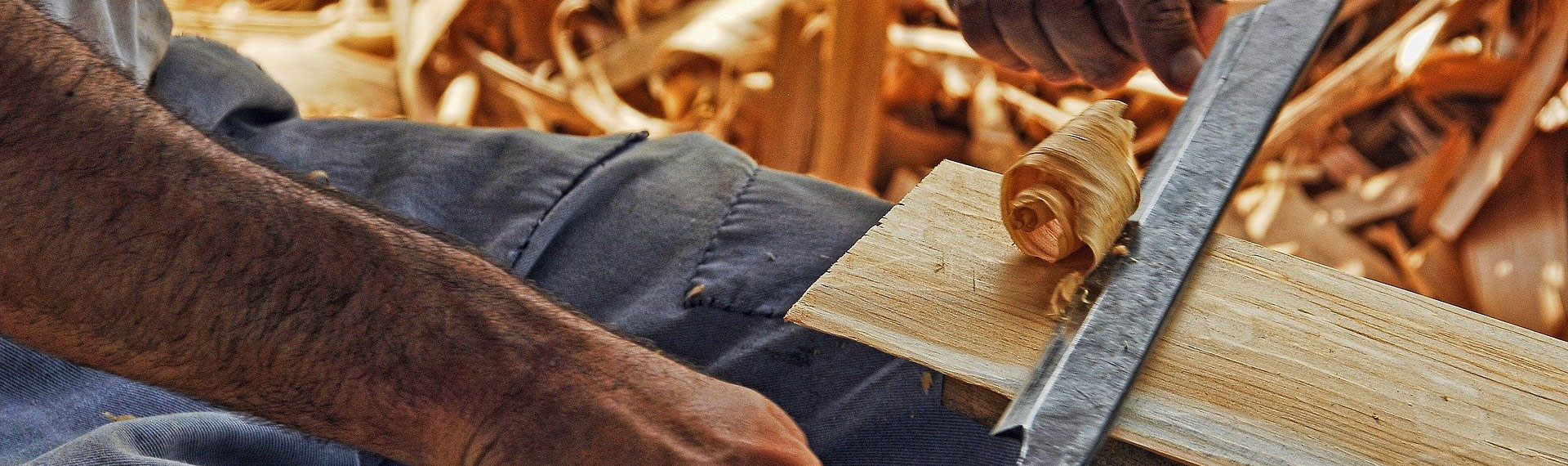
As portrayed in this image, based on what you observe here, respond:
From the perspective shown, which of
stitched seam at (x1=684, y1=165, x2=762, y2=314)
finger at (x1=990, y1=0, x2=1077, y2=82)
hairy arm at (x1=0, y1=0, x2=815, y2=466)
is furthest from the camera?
finger at (x1=990, y1=0, x2=1077, y2=82)

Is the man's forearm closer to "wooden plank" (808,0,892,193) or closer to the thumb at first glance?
the thumb

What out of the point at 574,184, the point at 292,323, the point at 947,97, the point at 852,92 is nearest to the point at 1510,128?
the point at 947,97

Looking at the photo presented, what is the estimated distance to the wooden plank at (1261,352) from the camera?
64cm

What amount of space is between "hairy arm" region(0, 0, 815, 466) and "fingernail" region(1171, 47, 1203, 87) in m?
0.51

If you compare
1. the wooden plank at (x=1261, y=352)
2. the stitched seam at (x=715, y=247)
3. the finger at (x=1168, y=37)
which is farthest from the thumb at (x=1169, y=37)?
the stitched seam at (x=715, y=247)

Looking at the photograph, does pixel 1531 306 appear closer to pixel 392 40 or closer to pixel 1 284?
pixel 1 284

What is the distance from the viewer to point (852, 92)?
92.7 inches

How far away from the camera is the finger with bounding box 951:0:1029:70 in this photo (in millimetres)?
1096

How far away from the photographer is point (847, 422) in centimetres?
87

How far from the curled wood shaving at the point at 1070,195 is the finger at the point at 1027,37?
0.29m

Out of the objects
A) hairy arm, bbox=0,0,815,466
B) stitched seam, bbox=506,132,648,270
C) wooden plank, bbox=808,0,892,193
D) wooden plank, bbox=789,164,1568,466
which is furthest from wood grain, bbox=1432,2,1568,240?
hairy arm, bbox=0,0,815,466

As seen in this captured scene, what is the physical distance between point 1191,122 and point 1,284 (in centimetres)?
87

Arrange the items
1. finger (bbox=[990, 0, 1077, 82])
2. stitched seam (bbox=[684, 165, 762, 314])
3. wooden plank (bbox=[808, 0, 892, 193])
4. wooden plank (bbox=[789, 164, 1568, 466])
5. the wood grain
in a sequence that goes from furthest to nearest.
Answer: wooden plank (bbox=[808, 0, 892, 193])
the wood grain
finger (bbox=[990, 0, 1077, 82])
stitched seam (bbox=[684, 165, 762, 314])
wooden plank (bbox=[789, 164, 1568, 466])

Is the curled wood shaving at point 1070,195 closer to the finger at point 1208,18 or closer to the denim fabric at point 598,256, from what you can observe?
the denim fabric at point 598,256
